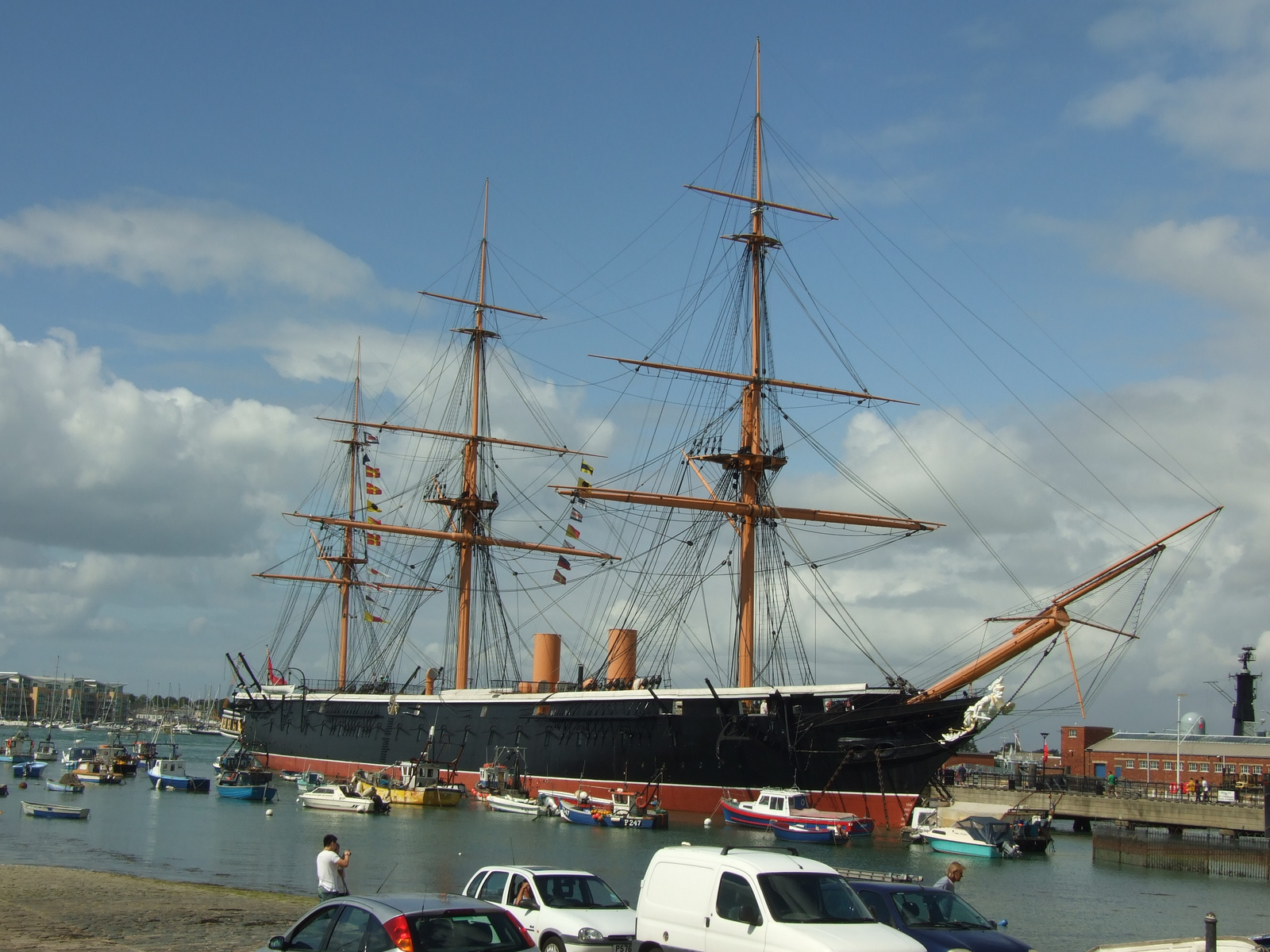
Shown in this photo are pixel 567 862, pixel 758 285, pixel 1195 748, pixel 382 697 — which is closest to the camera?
pixel 567 862

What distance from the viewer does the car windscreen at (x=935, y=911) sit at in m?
14.6

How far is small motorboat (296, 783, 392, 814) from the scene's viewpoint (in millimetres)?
54312

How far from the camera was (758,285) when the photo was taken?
5928 cm

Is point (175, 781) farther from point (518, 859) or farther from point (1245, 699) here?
point (1245, 699)

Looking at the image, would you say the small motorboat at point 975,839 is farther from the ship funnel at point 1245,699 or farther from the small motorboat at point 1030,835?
the ship funnel at point 1245,699

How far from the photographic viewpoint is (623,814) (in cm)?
4875

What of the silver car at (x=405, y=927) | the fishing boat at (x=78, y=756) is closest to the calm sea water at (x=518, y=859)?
the silver car at (x=405, y=927)

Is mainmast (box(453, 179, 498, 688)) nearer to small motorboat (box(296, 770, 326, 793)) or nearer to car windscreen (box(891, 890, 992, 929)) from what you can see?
small motorboat (box(296, 770, 326, 793))

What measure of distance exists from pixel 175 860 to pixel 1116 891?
27.9 m

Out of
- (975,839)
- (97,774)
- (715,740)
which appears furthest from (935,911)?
(97,774)

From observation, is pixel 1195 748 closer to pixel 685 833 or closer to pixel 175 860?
pixel 685 833

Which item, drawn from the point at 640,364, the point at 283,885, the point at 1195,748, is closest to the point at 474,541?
the point at 640,364

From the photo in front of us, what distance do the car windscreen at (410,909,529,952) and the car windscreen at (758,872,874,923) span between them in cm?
328

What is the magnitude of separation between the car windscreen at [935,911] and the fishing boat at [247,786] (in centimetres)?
5335
